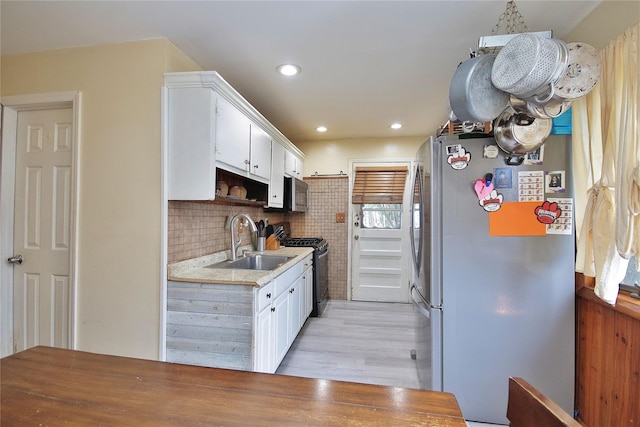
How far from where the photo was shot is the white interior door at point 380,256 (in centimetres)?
423

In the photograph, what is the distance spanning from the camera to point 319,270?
3643 mm

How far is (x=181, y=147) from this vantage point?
1922 millimetres

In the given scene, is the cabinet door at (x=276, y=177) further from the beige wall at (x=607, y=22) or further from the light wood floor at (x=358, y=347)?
the beige wall at (x=607, y=22)

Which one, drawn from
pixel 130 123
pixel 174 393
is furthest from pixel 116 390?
pixel 130 123

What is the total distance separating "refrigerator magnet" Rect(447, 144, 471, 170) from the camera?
1795mm

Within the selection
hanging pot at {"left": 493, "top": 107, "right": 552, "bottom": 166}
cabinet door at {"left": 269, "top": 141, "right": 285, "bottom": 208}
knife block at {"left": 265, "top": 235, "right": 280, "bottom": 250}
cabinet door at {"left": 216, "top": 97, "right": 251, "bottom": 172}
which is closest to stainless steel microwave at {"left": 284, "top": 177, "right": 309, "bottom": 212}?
cabinet door at {"left": 269, "top": 141, "right": 285, "bottom": 208}

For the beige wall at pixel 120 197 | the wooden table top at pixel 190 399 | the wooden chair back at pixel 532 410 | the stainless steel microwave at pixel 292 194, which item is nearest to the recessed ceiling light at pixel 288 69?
the beige wall at pixel 120 197

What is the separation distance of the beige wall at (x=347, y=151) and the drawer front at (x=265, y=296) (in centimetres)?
269

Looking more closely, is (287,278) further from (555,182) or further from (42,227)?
(555,182)

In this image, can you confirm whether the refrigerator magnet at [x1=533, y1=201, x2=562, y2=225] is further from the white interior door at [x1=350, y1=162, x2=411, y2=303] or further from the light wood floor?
the white interior door at [x1=350, y1=162, x2=411, y2=303]

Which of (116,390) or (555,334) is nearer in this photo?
(116,390)

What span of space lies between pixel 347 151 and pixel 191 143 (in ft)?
9.27

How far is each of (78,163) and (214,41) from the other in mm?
1265

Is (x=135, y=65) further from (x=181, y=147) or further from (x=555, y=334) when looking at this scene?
(x=555, y=334)
